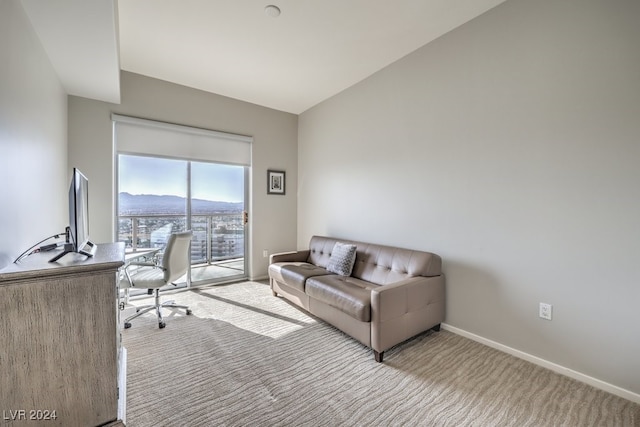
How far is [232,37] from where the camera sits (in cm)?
260

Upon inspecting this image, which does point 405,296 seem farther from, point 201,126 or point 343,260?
point 201,126

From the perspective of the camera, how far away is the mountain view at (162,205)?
338 centimetres

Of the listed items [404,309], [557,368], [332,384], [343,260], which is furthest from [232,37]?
[557,368]

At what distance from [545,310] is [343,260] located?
1.82 m

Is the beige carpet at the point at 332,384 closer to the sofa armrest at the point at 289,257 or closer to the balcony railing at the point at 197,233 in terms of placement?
the sofa armrest at the point at 289,257

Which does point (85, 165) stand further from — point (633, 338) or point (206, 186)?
point (633, 338)

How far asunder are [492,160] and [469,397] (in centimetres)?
184

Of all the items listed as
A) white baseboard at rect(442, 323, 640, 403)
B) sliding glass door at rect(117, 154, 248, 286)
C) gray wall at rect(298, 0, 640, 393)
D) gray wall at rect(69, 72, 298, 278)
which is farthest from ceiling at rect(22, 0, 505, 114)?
white baseboard at rect(442, 323, 640, 403)

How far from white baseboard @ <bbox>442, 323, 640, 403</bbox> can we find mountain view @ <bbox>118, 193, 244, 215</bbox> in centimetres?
354

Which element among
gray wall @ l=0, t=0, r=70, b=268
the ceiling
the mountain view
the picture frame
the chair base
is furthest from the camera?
the picture frame

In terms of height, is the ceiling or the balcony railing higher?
the ceiling

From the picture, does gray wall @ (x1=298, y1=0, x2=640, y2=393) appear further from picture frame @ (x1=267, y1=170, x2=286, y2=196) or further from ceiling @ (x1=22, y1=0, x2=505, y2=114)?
picture frame @ (x1=267, y1=170, x2=286, y2=196)

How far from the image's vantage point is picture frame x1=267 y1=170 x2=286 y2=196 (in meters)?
4.43

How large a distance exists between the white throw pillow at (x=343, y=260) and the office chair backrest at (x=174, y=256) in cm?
168
